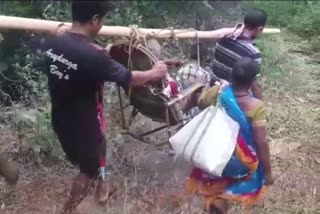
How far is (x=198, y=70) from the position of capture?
5453 millimetres

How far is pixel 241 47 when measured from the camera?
5203 millimetres

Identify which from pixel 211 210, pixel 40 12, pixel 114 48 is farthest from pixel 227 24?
pixel 211 210

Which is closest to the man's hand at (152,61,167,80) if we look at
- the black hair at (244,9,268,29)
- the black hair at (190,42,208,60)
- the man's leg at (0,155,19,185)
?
the black hair at (244,9,268,29)

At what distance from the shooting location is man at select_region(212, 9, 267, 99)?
517 centimetres

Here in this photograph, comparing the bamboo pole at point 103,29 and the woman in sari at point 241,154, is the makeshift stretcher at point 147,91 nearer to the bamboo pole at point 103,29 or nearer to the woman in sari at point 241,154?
the bamboo pole at point 103,29

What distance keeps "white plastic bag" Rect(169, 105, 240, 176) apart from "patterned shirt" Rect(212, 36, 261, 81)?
126 cm

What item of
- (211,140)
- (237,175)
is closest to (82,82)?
(211,140)

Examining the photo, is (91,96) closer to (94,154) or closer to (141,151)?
(94,154)

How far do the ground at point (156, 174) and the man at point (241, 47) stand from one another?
2.83 feet

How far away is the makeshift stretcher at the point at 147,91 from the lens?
16.0 feet

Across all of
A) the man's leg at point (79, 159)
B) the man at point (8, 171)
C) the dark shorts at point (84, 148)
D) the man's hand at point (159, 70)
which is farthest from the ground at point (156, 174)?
the man's hand at point (159, 70)

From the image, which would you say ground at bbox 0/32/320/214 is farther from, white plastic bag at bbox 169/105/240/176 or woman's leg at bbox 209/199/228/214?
white plastic bag at bbox 169/105/240/176

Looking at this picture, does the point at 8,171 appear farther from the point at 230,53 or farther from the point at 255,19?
the point at 255,19

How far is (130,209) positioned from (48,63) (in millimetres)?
1380
